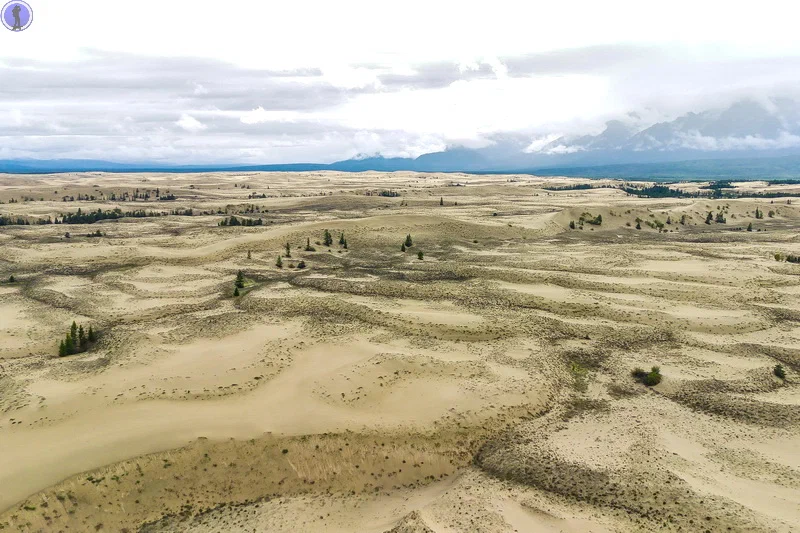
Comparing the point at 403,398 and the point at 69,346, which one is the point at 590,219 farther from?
the point at 69,346

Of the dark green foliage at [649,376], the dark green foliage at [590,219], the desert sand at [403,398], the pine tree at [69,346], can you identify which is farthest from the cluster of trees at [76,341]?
the dark green foliage at [590,219]

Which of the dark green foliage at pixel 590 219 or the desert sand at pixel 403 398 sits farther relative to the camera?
the dark green foliage at pixel 590 219

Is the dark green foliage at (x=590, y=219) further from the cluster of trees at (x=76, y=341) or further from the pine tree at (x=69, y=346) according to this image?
the pine tree at (x=69, y=346)

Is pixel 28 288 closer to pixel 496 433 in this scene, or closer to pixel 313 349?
pixel 313 349

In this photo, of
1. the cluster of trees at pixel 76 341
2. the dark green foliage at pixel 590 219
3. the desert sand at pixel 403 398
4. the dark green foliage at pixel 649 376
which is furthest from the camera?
the dark green foliage at pixel 590 219

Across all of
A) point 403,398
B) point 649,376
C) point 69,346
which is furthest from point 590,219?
point 69,346

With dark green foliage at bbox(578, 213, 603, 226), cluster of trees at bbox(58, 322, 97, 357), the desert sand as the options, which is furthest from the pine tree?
dark green foliage at bbox(578, 213, 603, 226)
